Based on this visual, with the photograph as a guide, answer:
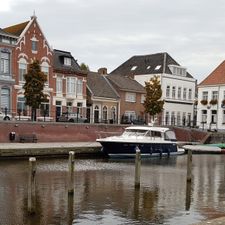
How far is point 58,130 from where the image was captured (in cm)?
4078

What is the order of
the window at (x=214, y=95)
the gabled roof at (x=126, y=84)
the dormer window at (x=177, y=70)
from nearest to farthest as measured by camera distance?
the gabled roof at (x=126, y=84), the window at (x=214, y=95), the dormer window at (x=177, y=70)

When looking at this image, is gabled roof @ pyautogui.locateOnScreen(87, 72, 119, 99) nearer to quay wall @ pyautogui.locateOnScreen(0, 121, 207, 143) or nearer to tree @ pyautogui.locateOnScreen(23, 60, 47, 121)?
quay wall @ pyautogui.locateOnScreen(0, 121, 207, 143)

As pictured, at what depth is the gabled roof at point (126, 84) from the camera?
6099 cm

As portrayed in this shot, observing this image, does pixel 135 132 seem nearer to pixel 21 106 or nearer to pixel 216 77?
pixel 21 106

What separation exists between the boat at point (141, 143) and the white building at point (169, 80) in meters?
27.5

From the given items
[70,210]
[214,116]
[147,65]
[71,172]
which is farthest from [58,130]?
[214,116]

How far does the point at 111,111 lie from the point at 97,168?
105 feet

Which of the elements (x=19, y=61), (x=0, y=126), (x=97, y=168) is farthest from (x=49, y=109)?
(x=97, y=168)

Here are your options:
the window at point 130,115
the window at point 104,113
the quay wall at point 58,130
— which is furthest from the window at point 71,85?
the window at point 130,115

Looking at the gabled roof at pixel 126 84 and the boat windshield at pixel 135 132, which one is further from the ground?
the gabled roof at pixel 126 84

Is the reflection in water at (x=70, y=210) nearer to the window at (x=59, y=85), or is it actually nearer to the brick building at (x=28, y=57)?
the brick building at (x=28, y=57)

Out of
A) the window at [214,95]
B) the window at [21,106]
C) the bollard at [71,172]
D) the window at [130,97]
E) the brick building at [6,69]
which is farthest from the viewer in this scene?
the window at [214,95]

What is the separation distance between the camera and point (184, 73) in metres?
72.1

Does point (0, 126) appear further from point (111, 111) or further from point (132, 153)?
point (111, 111)
